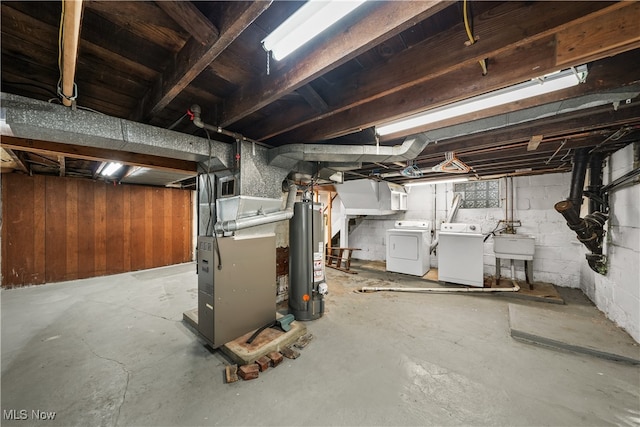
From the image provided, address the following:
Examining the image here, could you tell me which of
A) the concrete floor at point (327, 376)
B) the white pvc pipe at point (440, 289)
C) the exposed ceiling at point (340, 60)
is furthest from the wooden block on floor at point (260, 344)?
the exposed ceiling at point (340, 60)

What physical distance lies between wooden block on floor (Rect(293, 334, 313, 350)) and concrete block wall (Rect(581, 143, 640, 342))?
3200 millimetres

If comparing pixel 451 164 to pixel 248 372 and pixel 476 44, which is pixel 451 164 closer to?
pixel 476 44

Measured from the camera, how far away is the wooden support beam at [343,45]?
0.86m

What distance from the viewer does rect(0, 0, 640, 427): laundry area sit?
1056mm

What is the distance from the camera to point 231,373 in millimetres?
1802

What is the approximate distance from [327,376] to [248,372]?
63 centimetres

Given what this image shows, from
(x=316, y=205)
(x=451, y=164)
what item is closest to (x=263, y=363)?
(x=316, y=205)

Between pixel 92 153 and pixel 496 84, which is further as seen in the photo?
pixel 92 153

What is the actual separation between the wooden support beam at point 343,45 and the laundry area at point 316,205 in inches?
0.4

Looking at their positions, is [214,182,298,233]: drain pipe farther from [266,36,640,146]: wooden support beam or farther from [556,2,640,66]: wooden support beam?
[556,2,640,66]: wooden support beam

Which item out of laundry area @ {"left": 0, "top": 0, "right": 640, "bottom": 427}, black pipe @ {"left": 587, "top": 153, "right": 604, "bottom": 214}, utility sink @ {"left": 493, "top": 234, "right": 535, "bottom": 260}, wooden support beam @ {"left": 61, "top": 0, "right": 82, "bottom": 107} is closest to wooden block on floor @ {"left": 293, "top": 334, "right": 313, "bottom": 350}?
laundry area @ {"left": 0, "top": 0, "right": 640, "bottom": 427}

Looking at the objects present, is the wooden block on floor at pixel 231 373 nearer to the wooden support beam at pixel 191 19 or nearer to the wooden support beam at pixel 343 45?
the wooden support beam at pixel 343 45

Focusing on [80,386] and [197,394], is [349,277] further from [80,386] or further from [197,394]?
[80,386]

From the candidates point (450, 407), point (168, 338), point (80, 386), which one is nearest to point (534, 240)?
point (450, 407)
